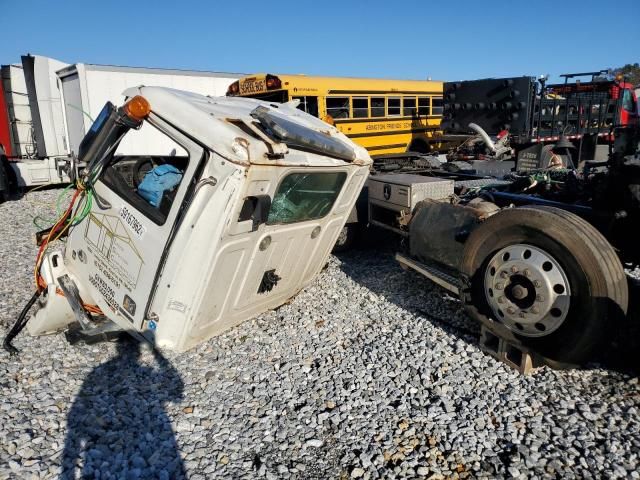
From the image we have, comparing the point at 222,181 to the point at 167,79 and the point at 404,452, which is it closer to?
the point at 404,452

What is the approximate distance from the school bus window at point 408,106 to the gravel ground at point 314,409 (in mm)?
10965

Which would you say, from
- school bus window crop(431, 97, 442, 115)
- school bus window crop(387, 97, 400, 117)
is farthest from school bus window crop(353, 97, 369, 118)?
school bus window crop(431, 97, 442, 115)

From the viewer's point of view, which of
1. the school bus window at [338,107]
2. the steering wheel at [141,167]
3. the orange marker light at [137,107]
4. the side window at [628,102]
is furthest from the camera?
the school bus window at [338,107]

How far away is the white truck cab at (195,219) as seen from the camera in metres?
2.99

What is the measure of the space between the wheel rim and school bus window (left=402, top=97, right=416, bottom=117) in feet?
37.7

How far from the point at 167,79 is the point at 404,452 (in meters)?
15.1

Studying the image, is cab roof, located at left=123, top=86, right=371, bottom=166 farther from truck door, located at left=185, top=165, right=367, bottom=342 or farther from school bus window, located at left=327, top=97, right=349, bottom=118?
school bus window, located at left=327, top=97, right=349, bottom=118

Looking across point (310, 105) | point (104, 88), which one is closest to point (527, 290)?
point (310, 105)

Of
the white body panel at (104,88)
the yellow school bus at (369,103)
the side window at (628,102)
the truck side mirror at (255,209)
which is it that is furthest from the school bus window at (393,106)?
the truck side mirror at (255,209)

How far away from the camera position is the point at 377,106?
1322 cm

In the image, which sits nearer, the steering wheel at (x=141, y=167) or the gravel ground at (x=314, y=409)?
the gravel ground at (x=314, y=409)

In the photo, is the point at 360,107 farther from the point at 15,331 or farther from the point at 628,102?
the point at 15,331

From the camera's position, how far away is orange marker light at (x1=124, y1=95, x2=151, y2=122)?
3.07 meters

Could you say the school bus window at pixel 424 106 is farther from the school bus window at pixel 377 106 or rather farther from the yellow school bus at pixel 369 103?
the school bus window at pixel 377 106
